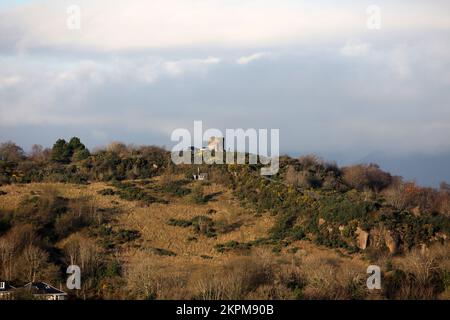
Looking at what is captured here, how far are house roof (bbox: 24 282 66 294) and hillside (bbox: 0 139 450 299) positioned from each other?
1493 mm

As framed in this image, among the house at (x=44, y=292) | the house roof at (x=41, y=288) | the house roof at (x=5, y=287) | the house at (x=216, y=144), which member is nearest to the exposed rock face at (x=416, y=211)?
the house at (x=216, y=144)

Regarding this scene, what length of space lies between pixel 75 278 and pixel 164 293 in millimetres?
6089

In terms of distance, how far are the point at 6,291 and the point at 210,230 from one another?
59.1 feet

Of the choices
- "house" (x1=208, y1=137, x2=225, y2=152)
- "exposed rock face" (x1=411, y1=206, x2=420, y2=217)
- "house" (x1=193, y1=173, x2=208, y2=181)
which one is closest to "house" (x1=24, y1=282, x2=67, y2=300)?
"house" (x1=193, y1=173, x2=208, y2=181)

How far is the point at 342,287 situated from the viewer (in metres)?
34.8

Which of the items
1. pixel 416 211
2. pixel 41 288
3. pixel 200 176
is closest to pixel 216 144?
pixel 200 176

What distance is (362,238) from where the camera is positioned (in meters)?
47.0

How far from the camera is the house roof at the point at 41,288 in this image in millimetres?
32062

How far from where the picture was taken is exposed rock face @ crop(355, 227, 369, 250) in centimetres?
4650

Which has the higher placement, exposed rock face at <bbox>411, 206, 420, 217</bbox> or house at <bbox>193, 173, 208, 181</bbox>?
house at <bbox>193, 173, 208, 181</bbox>

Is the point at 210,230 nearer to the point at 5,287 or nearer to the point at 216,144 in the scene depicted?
the point at 5,287

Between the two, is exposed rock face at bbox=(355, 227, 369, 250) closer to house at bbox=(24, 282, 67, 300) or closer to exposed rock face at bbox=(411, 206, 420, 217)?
exposed rock face at bbox=(411, 206, 420, 217)

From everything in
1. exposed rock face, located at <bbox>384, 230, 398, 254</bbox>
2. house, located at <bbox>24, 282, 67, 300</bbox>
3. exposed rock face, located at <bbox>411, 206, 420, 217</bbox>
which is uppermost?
exposed rock face, located at <bbox>411, 206, 420, 217</bbox>
